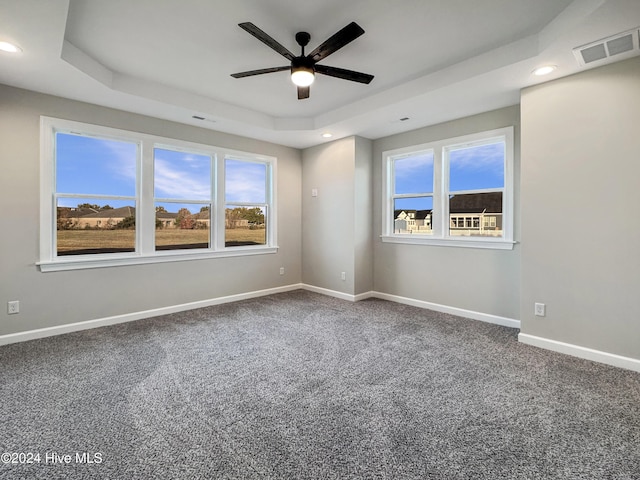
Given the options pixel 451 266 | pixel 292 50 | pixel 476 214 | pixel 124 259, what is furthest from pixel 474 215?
pixel 124 259

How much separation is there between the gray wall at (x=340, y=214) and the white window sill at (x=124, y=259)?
3.98ft

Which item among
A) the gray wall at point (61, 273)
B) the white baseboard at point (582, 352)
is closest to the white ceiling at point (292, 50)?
the gray wall at point (61, 273)

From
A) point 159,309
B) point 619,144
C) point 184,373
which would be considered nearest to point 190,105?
point 159,309

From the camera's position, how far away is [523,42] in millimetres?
2562

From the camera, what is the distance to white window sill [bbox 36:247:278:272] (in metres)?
3.35

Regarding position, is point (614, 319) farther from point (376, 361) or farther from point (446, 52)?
point (446, 52)

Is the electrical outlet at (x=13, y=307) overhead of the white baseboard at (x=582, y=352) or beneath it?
overhead

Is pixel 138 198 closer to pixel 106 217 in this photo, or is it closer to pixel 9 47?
pixel 106 217

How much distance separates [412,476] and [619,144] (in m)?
3.04

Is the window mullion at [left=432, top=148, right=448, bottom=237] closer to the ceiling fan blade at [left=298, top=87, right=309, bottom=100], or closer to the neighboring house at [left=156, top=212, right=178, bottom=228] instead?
the ceiling fan blade at [left=298, top=87, right=309, bottom=100]

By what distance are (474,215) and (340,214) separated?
193cm

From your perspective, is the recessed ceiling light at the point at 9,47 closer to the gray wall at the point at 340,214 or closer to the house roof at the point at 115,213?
the house roof at the point at 115,213

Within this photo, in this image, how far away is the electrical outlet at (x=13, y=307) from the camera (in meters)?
3.10

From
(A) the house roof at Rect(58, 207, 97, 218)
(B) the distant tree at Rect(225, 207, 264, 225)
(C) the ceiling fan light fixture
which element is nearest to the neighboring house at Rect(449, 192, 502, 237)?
(C) the ceiling fan light fixture
